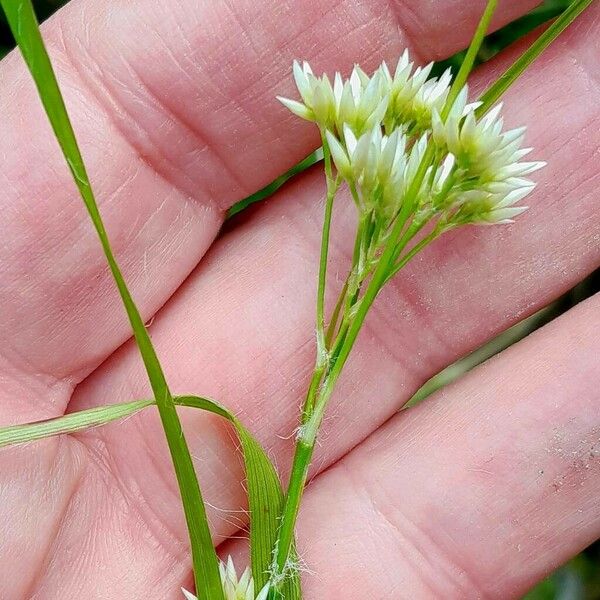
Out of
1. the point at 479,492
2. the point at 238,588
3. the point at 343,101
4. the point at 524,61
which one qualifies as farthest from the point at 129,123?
the point at 479,492

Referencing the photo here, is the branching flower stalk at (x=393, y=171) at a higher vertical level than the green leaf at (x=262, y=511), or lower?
higher

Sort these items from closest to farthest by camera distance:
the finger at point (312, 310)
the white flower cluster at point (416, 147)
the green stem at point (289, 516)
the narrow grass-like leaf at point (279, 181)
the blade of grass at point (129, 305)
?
the blade of grass at point (129, 305), the white flower cluster at point (416, 147), the green stem at point (289, 516), the finger at point (312, 310), the narrow grass-like leaf at point (279, 181)

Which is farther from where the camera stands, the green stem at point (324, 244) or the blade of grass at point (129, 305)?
the green stem at point (324, 244)

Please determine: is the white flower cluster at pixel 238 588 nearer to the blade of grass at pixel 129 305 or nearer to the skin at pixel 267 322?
the blade of grass at pixel 129 305

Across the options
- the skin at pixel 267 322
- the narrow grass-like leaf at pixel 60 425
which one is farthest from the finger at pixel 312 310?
the narrow grass-like leaf at pixel 60 425

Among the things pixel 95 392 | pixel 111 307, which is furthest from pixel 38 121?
pixel 95 392

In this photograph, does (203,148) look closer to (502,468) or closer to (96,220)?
(96,220)

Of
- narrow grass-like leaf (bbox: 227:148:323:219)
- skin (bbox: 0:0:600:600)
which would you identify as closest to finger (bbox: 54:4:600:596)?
skin (bbox: 0:0:600:600)
